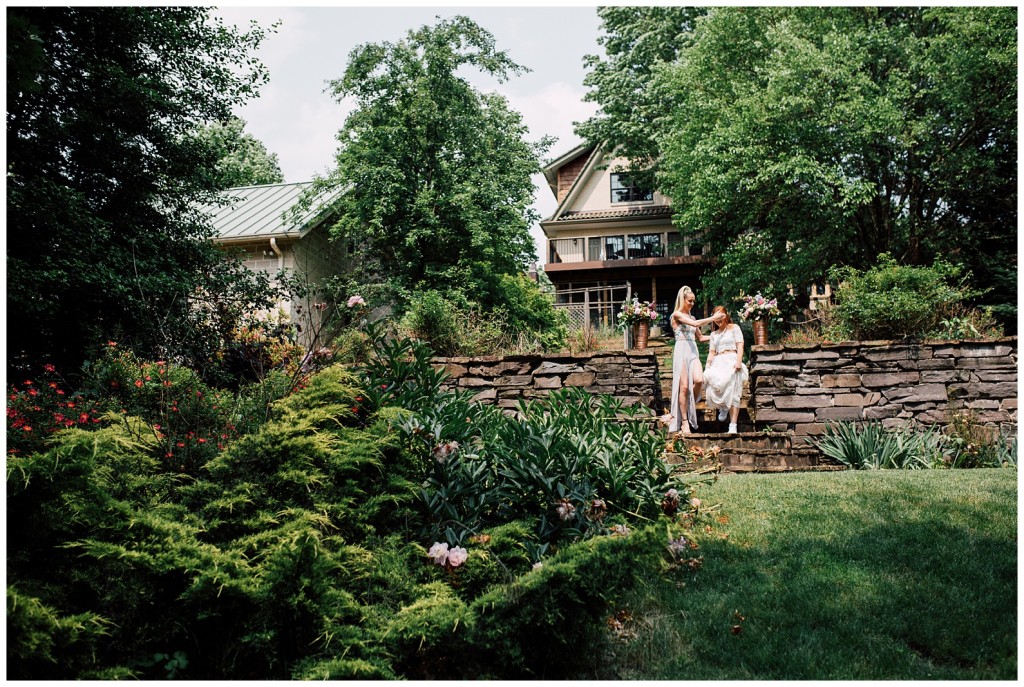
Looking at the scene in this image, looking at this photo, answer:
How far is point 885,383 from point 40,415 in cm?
869

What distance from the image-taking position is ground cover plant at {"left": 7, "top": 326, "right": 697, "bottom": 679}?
2664mm

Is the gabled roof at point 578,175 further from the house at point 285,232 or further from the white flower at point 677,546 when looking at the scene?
the white flower at point 677,546

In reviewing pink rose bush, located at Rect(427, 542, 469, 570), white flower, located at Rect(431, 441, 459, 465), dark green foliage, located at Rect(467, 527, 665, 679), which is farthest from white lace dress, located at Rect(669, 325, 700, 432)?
dark green foliage, located at Rect(467, 527, 665, 679)

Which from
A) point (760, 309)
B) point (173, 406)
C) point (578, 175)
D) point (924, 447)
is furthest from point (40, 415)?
point (578, 175)

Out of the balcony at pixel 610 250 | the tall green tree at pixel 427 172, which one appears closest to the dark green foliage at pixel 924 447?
the tall green tree at pixel 427 172

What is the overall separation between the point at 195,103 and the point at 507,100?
8.95 metres

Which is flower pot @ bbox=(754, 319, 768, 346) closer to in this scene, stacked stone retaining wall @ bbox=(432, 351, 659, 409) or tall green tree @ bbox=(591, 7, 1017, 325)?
stacked stone retaining wall @ bbox=(432, 351, 659, 409)

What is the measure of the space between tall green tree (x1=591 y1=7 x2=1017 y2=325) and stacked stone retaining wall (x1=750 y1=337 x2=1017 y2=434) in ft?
13.1

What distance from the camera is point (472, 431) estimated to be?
168 inches

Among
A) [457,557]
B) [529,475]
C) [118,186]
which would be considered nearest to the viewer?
[457,557]

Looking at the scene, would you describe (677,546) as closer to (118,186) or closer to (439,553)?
(439,553)

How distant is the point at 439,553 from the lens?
3.26 meters

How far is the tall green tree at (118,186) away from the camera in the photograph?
26.5 ft

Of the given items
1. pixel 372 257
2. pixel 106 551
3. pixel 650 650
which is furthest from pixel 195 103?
pixel 650 650
